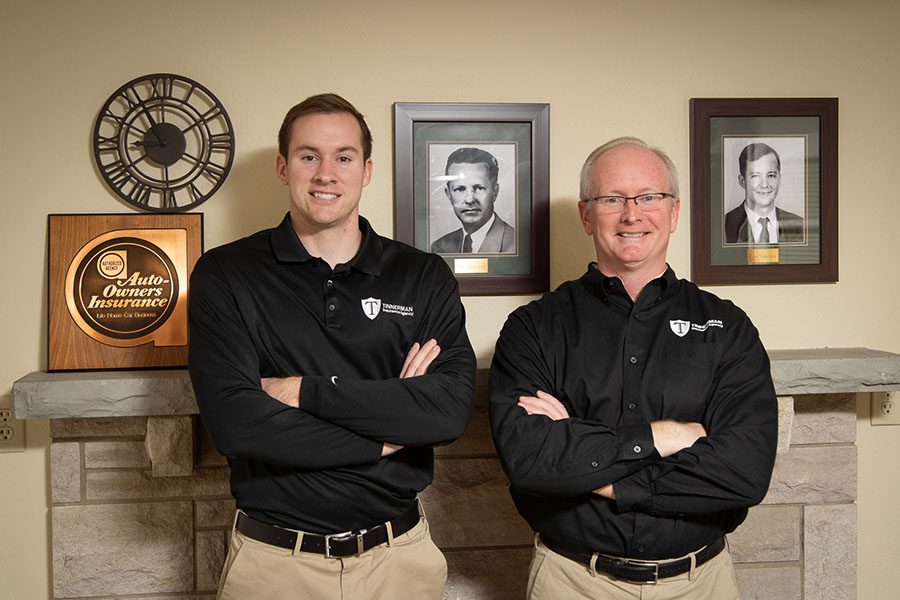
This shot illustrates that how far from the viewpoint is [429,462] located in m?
2.09

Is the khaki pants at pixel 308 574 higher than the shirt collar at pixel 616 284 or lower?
lower

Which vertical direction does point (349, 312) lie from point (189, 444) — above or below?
above

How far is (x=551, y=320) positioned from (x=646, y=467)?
45 cm

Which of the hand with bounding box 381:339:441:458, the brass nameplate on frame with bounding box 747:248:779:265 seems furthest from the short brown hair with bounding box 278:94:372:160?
the brass nameplate on frame with bounding box 747:248:779:265

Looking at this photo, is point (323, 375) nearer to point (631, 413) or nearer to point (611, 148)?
point (631, 413)

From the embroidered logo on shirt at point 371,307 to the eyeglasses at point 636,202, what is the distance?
629mm

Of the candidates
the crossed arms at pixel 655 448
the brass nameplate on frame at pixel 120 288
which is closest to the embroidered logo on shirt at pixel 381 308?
the crossed arms at pixel 655 448

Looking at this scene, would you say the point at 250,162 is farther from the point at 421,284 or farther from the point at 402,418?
the point at 402,418

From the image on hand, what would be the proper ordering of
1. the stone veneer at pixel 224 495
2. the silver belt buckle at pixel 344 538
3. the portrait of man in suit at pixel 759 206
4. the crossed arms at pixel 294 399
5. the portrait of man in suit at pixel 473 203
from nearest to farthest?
the crossed arms at pixel 294 399 < the silver belt buckle at pixel 344 538 < the stone veneer at pixel 224 495 < the portrait of man in suit at pixel 473 203 < the portrait of man in suit at pixel 759 206

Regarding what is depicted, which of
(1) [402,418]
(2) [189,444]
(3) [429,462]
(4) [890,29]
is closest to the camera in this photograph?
(1) [402,418]

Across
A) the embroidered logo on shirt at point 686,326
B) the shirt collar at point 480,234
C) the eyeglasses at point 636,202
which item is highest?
the eyeglasses at point 636,202

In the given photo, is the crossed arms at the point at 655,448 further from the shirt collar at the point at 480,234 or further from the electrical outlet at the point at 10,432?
the electrical outlet at the point at 10,432

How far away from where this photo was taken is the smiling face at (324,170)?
2.02 metres

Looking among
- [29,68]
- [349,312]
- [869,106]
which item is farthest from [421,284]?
[869,106]
